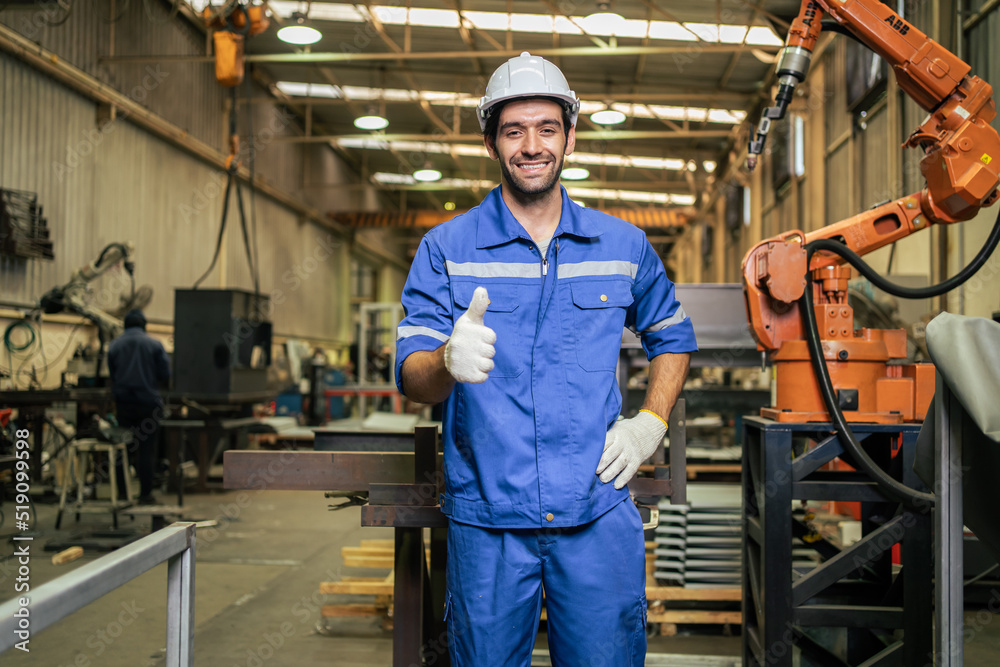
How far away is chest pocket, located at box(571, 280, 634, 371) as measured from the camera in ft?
5.77

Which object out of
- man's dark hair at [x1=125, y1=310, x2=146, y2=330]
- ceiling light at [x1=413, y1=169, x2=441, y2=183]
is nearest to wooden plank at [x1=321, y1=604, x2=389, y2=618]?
man's dark hair at [x1=125, y1=310, x2=146, y2=330]

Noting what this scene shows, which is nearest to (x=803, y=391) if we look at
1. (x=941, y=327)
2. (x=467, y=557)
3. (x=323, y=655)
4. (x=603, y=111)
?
(x=941, y=327)

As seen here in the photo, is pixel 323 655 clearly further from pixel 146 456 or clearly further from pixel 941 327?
pixel 146 456

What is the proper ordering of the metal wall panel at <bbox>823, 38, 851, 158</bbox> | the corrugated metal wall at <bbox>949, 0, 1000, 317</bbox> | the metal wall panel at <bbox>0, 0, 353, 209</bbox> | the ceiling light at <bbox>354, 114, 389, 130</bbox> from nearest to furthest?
the corrugated metal wall at <bbox>949, 0, 1000, 317</bbox>, the metal wall panel at <bbox>0, 0, 353, 209</bbox>, the metal wall panel at <bbox>823, 38, 851, 158</bbox>, the ceiling light at <bbox>354, 114, 389, 130</bbox>

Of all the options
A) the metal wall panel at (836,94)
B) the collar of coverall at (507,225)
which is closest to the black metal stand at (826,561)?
the collar of coverall at (507,225)

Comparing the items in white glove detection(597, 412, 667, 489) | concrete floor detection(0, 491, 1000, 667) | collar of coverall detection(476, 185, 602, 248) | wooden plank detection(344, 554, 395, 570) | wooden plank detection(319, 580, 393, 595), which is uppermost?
Answer: collar of coverall detection(476, 185, 602, 248)

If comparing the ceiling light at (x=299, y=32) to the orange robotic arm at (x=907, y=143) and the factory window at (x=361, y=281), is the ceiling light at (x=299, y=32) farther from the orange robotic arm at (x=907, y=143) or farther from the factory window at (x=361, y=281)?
the factory window at (x=361, y=281)

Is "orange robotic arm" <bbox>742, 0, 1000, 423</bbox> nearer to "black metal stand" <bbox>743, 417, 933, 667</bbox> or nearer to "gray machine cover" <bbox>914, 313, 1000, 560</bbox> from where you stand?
"black metal stand" <bbox>743, 417, 933, 667</bbox>

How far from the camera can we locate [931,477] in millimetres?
1675

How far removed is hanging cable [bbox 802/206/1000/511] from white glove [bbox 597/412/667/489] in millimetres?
987

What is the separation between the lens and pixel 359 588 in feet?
11.9

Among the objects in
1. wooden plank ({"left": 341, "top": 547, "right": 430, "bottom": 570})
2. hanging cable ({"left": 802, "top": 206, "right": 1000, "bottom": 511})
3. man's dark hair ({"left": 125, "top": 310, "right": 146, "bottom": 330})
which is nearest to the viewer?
hanging cable ({"left": 802, "top": 206, "right": 1000, "bottom": 511})

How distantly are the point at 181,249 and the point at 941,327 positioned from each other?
1125cm

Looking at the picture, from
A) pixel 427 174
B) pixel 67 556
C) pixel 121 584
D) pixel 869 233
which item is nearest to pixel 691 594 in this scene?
pixel 869 233
